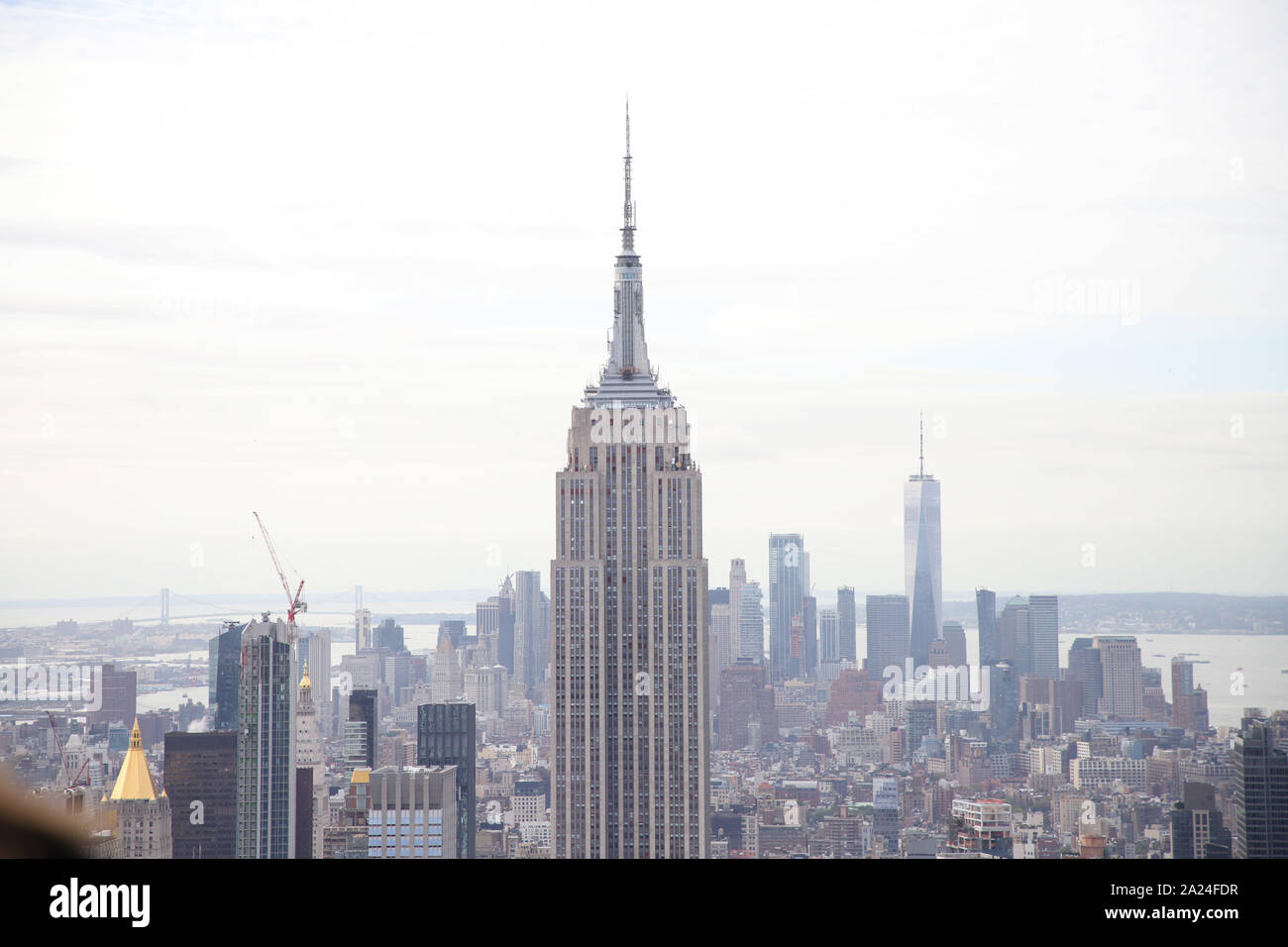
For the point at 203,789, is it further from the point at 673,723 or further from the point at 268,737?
the point at 673,723

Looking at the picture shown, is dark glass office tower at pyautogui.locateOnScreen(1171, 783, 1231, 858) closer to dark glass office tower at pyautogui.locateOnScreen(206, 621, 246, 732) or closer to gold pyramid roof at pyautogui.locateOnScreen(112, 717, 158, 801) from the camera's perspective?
gold pyramid roof at pyautogui.locateOnScreen(112, 717, 158, 801)

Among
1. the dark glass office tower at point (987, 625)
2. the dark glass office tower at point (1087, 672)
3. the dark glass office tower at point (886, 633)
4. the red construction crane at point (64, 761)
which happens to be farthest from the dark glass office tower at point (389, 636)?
the dark glass office tower at point (1087, 672)

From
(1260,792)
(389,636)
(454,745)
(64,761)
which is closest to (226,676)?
(454,745)

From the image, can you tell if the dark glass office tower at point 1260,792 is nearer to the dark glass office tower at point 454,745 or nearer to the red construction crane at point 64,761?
the dark glass office tower at point 454,745
